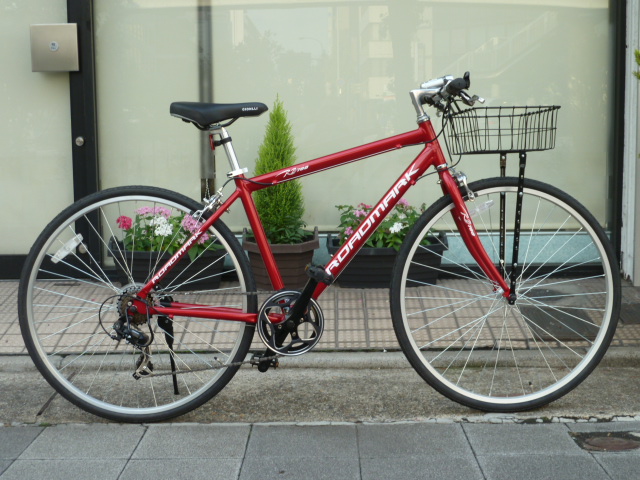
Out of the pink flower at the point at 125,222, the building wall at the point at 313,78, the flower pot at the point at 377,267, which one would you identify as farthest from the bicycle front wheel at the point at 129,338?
the building wall at the point at 313,78

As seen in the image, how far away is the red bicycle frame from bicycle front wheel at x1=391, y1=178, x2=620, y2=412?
0.10 m

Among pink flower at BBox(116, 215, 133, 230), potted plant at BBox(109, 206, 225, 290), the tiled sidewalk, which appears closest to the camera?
the tiled sidewalk

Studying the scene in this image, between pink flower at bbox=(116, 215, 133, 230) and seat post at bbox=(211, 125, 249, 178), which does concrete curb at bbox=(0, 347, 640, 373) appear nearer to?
seat post at bbox=(211, 125, 249, 178)

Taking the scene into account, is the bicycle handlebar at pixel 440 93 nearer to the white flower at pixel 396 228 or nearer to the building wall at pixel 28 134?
the white flower at pixel 396 228

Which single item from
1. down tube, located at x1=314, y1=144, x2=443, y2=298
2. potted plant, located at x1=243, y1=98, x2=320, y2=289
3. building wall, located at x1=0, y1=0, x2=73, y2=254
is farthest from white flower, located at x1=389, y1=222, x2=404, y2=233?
down tube, located at x1=314, y1=144, x2=443, y2=298

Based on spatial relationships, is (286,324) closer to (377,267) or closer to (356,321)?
(356,321)

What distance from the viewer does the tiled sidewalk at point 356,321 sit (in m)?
5.29

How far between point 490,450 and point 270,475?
910 millimetres

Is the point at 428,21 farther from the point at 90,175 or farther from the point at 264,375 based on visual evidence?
the point at 264,375

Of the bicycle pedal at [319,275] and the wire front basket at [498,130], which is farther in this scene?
the bicycle pedal at [319,275]

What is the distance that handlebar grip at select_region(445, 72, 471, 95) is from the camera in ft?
12.6

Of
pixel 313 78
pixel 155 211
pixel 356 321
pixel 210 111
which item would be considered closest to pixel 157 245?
pixel 155 211

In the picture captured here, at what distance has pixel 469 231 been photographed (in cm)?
409

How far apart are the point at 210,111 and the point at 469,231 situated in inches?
48.5
